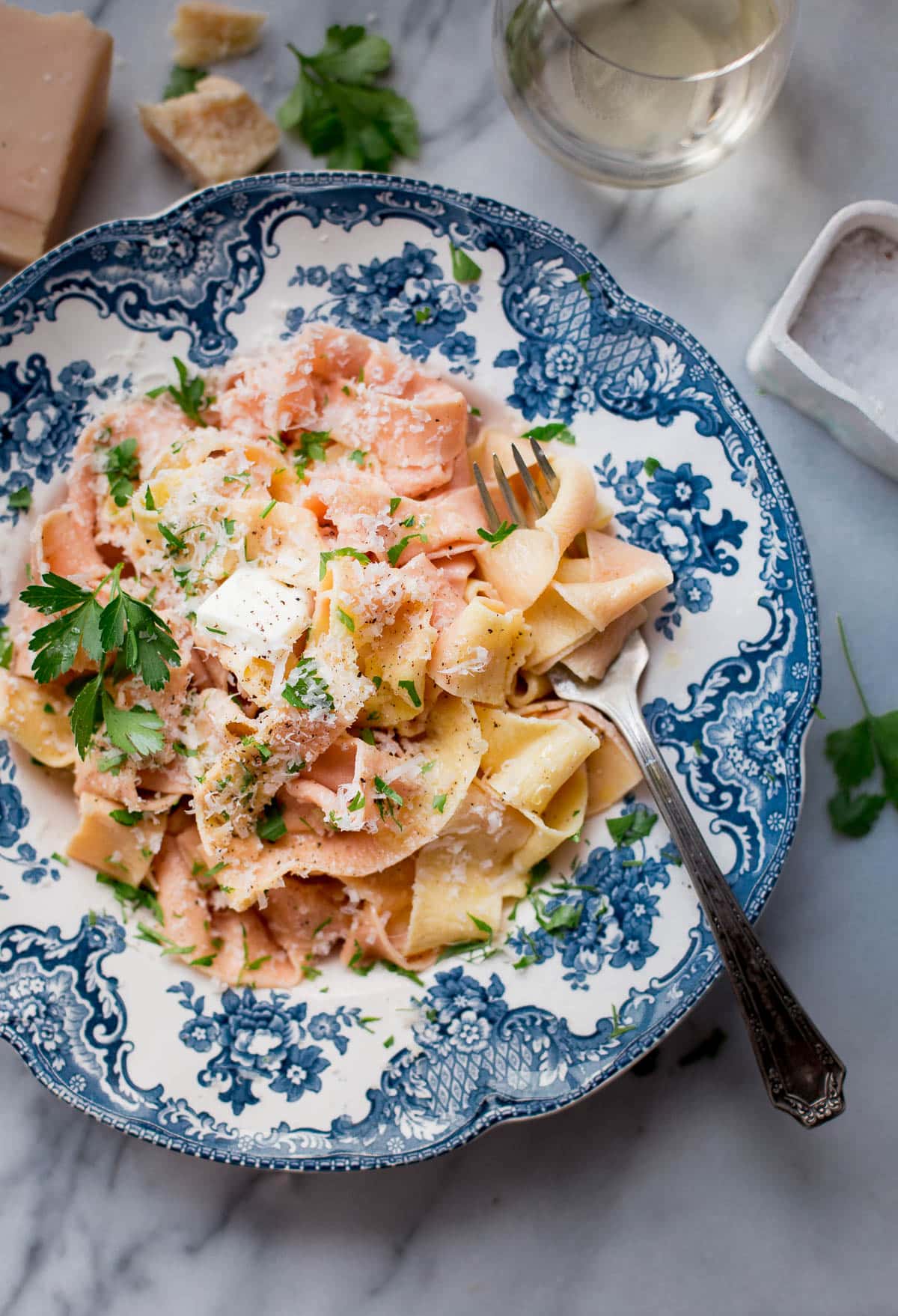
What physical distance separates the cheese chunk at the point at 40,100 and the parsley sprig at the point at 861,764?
119 inches

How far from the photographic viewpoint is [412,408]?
115 inches

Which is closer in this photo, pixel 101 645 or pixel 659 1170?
pixel 101 645

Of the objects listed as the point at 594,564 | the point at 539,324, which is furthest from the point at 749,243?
the point at 594,564

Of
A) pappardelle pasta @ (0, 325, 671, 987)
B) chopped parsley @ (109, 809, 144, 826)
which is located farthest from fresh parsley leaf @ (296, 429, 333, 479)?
chopped parsley @ (109, 809, 144, 826)

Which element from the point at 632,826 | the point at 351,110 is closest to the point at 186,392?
the point at 351,110

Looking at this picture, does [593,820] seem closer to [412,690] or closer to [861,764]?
[412,690]

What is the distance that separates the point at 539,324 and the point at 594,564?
775 millimetres

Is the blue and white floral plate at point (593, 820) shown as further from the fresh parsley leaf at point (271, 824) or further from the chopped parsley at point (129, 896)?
the fresh parsley leaf at point (271, 824)

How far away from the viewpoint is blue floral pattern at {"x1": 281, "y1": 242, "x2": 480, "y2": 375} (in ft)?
10.2

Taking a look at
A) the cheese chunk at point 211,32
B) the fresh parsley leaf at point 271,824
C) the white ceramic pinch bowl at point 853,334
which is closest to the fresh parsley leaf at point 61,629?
the fresh parsley leaf at point 271,824

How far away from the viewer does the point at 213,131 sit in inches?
135

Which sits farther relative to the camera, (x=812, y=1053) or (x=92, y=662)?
(x=92, y=662)

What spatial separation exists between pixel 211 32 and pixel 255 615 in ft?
7.44

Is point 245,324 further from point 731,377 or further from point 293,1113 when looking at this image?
point 293,1113
